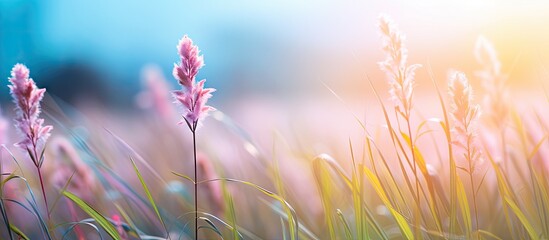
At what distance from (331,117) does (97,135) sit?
2.21 m

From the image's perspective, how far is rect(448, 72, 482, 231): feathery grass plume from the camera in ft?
4.72

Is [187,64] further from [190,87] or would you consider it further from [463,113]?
[463,113]

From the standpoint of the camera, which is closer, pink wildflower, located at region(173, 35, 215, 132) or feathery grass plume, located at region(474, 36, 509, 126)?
pink wildflower, located at region(173, 35, 215, 132)

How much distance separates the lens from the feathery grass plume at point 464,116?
56.6 inches

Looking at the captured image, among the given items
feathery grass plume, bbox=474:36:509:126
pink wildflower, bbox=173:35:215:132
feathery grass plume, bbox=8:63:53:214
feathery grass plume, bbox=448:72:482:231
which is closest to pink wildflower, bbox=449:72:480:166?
feathery grass plume, bbox=448:72:482:231

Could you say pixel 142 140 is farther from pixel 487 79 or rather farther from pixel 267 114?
pixel 487 79

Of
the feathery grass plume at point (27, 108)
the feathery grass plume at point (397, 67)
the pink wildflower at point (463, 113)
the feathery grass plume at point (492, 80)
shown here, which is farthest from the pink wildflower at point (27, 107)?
the feathery grass plume at point (492, 80)

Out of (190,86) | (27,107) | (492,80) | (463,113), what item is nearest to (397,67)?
(463,113)

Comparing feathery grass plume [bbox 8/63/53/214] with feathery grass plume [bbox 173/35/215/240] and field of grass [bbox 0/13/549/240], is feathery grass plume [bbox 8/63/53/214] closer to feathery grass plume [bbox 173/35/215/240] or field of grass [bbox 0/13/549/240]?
field of grass [bbox 0/13/549/240]

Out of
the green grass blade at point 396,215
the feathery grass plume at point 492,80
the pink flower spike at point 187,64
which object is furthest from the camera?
the feathery grass plume at point 492,80

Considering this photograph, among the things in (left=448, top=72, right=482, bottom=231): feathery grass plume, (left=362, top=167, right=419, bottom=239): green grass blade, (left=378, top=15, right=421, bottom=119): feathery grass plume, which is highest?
(left=378, top=15, right=421, bottom=119): feathery grass plume

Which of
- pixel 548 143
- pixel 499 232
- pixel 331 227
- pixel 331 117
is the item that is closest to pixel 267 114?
pixel 331 117

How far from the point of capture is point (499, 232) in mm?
2322

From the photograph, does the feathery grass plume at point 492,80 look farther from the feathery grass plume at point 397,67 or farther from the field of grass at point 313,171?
the feathery grass plume at point 397,67
